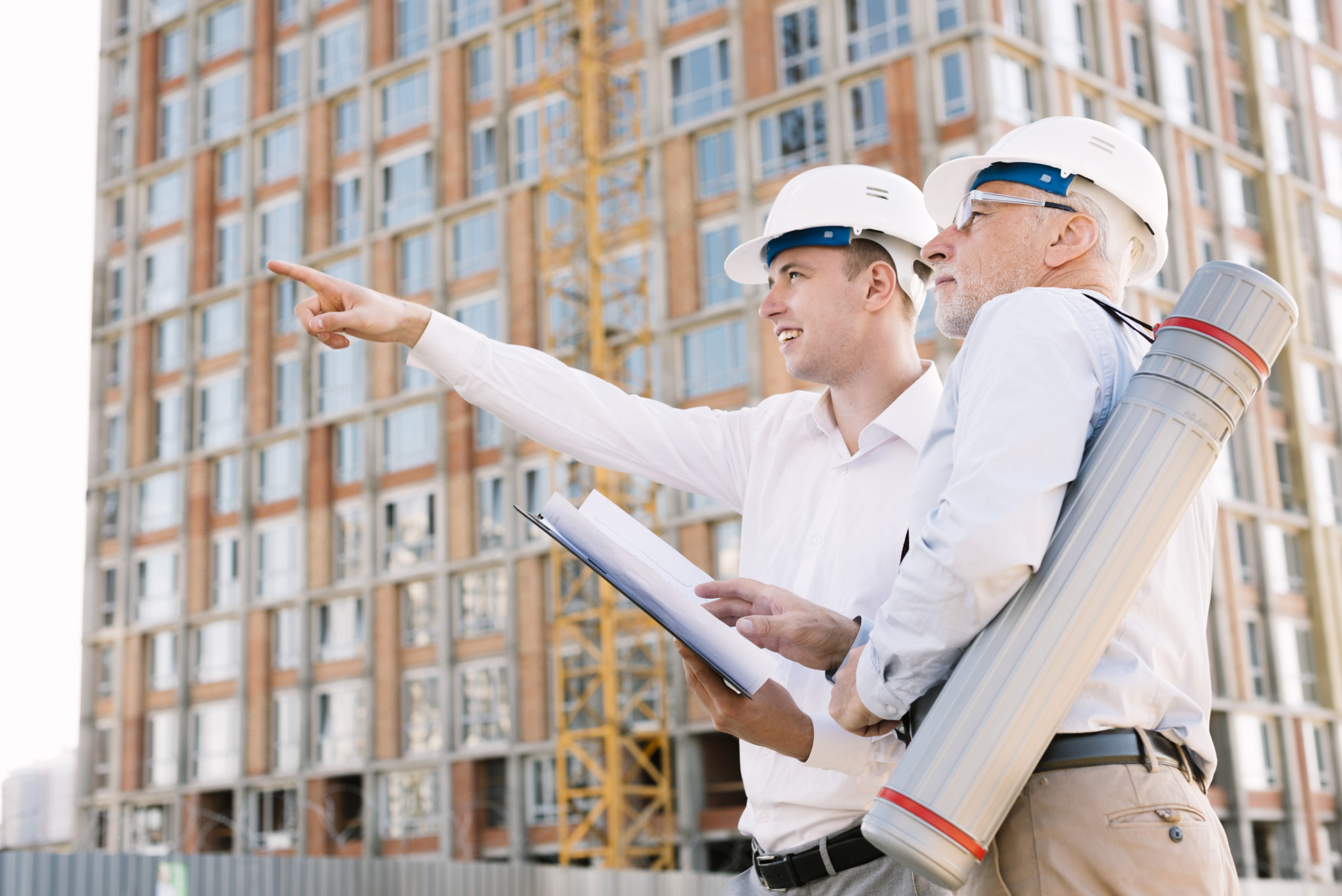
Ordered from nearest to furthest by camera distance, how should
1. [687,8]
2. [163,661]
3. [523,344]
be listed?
[523,344]
[687,8]
[163,661]

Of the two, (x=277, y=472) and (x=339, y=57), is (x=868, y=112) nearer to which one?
(x=339, y=57)

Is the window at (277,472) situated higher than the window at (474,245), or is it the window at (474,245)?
the window at (474,245)

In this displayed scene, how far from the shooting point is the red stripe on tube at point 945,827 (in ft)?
7.48

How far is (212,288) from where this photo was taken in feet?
153

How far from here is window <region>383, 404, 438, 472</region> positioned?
40.0 m

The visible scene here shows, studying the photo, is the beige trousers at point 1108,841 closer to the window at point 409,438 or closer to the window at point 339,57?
the window at point 409,438

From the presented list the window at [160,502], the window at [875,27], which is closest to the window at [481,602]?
the window at [160,502]

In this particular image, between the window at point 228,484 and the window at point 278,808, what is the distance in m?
6.18

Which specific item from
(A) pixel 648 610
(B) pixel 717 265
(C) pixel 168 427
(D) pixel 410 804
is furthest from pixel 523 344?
(A) pixel 648 610

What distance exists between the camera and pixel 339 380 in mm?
42719

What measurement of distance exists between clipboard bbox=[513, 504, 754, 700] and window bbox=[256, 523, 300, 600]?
40708 millimetres

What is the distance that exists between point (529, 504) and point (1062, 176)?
36813mm

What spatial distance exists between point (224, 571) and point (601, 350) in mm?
14662

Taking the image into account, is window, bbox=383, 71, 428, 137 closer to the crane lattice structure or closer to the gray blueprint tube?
the crane lattice structure
